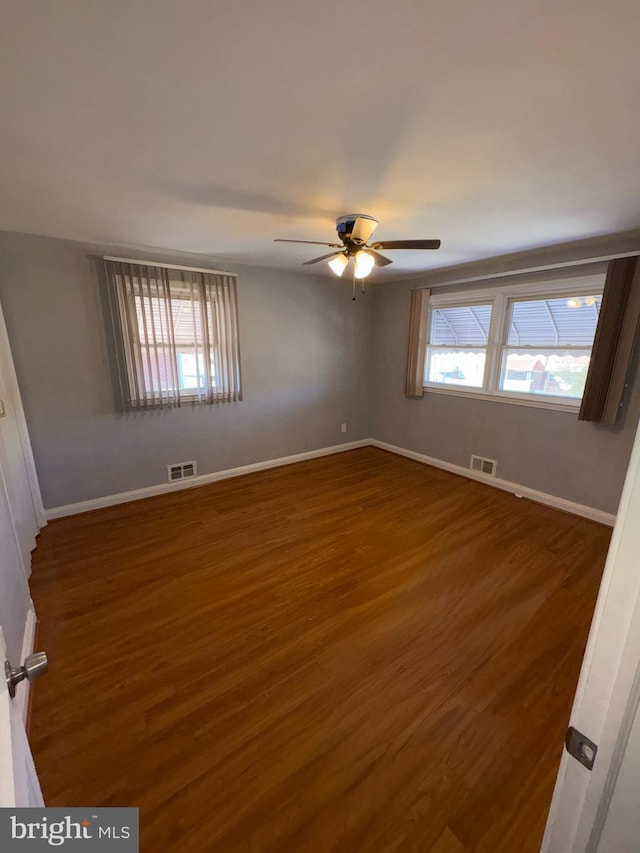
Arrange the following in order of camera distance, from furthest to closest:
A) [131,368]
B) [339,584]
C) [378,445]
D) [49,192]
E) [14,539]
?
[378,445]
[131,368]
[339,584]
[49,192]
[14,539]

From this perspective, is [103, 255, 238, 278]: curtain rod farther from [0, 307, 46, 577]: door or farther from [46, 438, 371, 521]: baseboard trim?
[46, 438, 371, 521]: baseboard trim

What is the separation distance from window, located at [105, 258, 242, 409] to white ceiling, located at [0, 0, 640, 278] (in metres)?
0.81

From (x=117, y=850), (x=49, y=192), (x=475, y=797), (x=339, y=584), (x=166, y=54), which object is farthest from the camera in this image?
(x=339, y=584)

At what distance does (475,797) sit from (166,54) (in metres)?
2.68

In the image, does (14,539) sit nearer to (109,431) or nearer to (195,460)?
(109,431)

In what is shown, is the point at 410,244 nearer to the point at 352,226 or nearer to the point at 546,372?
the point at 352,226

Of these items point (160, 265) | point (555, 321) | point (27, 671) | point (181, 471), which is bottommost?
point (181, 471)

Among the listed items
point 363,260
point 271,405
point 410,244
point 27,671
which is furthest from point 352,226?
point 27,671

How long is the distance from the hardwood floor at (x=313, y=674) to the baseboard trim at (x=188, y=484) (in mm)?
157

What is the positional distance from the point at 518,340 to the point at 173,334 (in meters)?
3.45

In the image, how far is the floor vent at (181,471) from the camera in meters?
3.64

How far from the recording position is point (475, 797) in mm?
1242

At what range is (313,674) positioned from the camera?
5.51 ft

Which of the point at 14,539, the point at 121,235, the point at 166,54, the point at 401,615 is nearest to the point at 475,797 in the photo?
the point at 401,615
